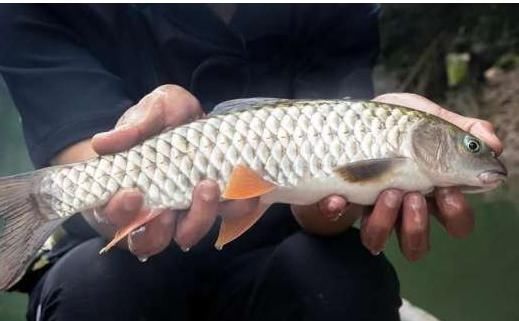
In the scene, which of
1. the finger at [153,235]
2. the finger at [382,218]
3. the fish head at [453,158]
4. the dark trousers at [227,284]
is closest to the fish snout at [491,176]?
the fish head at [453,158]

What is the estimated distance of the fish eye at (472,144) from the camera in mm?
1223

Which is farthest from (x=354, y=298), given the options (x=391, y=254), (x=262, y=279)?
(x=391, y=254)

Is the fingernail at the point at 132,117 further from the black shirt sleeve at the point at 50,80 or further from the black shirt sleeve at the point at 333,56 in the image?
the black shirt sleeve at the point at 333,56

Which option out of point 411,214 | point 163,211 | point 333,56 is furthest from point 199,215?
point 333,56

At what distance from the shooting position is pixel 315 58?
5.33ft

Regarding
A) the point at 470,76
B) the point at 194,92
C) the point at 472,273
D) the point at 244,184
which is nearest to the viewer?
the point at 244,184

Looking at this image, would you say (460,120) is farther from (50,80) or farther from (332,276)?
(50,80)

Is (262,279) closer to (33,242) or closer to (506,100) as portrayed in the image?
(33,242)

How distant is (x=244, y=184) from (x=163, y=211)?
0.36 ft

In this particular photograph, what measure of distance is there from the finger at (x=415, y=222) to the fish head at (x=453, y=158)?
3cm

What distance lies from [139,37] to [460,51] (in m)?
5.67

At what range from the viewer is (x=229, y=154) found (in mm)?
1200

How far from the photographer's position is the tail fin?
1.20m

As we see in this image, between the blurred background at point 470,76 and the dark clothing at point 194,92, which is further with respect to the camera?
the blurred background at point 470,76
